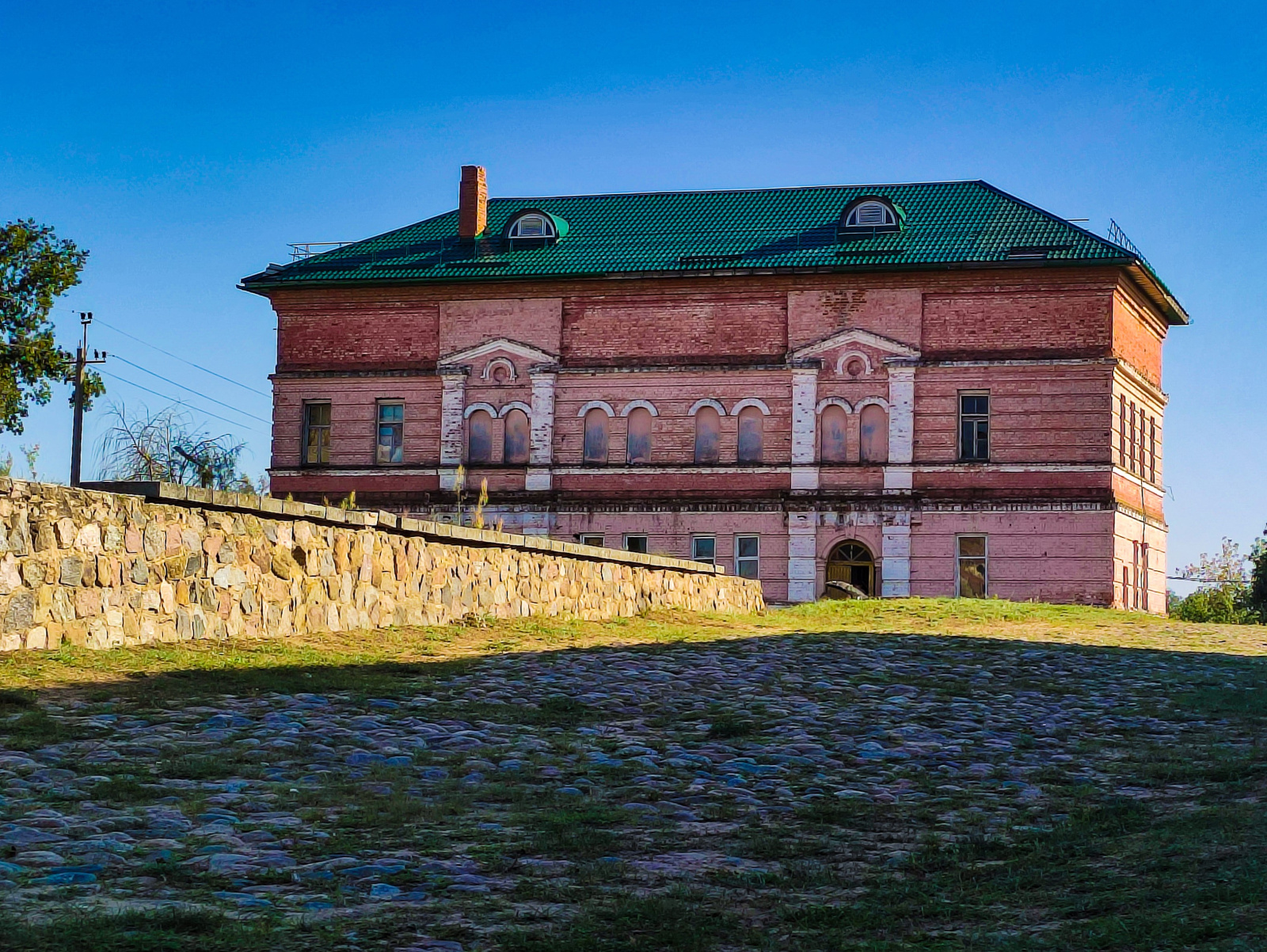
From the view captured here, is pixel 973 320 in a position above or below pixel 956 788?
above

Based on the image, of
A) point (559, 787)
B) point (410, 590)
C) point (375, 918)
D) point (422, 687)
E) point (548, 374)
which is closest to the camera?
point (375, 918)

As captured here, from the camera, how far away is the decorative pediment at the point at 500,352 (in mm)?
36656

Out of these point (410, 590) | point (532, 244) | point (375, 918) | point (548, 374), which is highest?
point (532, 244)

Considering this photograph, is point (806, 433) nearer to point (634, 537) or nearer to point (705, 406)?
point (705, 406)

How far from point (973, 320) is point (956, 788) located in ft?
89.5

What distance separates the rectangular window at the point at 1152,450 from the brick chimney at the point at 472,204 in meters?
18.2

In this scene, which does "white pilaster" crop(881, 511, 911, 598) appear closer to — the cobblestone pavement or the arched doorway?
the arched doorway

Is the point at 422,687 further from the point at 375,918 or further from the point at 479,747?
the point at 375,918

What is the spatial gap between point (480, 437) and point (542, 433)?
1686mm

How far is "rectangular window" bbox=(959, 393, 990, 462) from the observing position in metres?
34.3

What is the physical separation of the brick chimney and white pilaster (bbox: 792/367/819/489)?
32.6 feet

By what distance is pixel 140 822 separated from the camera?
6586mm

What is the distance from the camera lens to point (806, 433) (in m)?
35.0

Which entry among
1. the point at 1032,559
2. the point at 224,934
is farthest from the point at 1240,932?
the point at 1032,559
